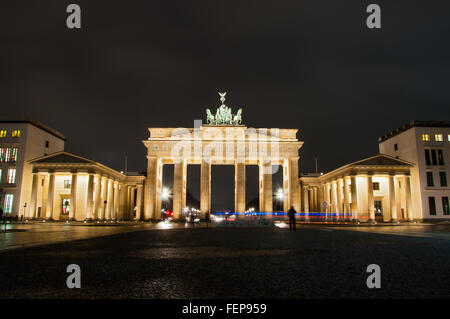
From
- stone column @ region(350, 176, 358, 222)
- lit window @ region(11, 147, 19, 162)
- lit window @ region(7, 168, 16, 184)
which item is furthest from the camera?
lit window @ region(11, 147, 19, 162)

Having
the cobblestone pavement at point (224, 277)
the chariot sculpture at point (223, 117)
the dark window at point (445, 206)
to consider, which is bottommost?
the cobblestone pavement at point (224, 277)

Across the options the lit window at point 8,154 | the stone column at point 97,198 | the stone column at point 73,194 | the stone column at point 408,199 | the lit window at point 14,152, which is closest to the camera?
the stone column at point 408,199

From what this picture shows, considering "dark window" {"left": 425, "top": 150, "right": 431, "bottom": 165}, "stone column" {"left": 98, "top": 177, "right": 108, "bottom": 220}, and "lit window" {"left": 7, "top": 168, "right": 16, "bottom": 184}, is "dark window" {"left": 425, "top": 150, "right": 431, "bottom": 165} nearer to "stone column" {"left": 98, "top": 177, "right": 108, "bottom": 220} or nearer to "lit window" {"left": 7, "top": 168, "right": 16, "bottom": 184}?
"stone column" {"left": 98, "top": 177, "right": 108, "bottom": 220}

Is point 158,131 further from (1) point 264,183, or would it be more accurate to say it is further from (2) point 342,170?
(2) point 342,170

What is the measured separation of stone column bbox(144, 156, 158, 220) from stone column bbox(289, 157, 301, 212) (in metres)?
26.9

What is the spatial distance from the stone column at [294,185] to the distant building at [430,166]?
21.1m

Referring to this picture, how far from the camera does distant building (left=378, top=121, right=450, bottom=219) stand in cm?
5775

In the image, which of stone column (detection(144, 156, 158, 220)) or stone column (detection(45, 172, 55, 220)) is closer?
stone column (detection(45, 172, 55, 220))

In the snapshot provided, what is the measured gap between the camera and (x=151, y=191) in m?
64.3

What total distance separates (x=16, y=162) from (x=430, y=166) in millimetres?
75261

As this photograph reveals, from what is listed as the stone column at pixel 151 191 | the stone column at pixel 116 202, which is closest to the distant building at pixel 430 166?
the stone column at pixel 151 191

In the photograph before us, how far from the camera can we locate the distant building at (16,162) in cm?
5768

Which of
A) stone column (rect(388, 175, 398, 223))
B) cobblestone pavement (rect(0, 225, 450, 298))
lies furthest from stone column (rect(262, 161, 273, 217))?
cobblestone pavement (rect(0, 225, 450, 298))

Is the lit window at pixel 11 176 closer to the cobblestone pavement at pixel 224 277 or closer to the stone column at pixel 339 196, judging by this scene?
the cobblestone pavement at pixel 224 277
